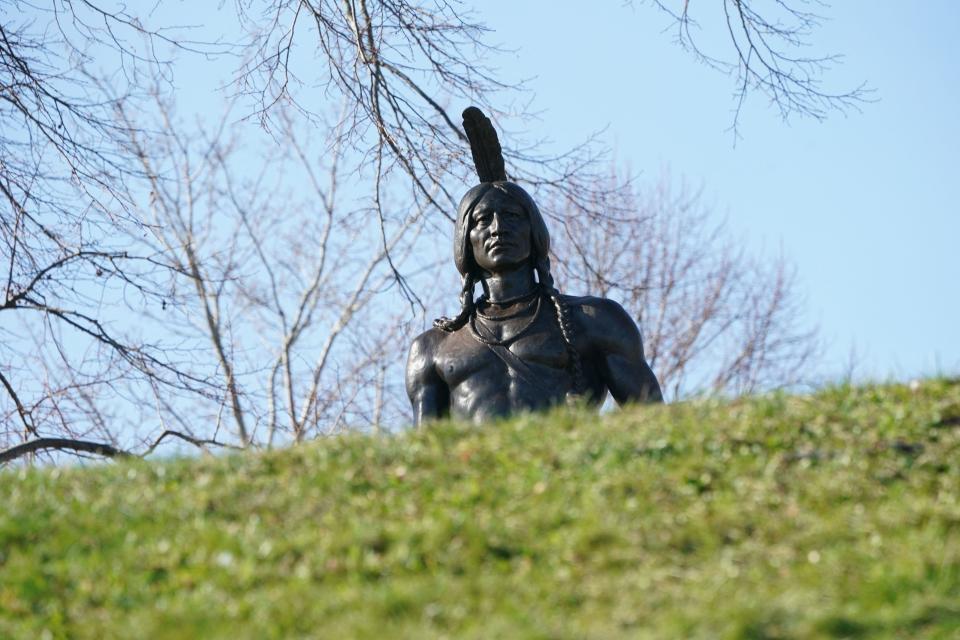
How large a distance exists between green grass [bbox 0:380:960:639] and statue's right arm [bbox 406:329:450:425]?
2.33m

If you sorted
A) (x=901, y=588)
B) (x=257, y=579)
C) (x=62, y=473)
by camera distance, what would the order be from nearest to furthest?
1. (x=901, y=588)
2. (x=257, y=579)
3. (x=62, y=473)

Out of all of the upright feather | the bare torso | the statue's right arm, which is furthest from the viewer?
the upright feather

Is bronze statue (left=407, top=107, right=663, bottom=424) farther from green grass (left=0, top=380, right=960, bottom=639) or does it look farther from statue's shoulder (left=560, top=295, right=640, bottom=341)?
green grass (left=0, top=380, right=960, bottom=639)

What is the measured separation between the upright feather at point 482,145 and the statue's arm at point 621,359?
6.01ft

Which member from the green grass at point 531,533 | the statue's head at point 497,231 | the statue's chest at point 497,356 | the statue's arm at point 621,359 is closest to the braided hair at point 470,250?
the statue's head at point 497,231

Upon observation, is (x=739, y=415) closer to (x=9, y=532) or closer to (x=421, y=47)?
Answer: (x=9, y=532)

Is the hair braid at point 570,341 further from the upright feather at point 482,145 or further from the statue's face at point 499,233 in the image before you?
the upright feather at point 482,145

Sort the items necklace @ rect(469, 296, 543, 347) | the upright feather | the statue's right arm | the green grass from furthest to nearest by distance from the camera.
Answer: the upright feather < the statue's right arm < necklace @ rect(469, 296, 543, 347) < the green grass

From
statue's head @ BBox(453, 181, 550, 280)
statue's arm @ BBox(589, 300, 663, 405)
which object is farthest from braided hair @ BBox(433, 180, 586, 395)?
statue's arm @ BBox(589, 300, 663, 405)

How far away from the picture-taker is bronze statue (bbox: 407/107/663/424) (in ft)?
34.7

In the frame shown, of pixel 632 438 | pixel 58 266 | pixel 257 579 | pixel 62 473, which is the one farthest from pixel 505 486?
pixel 58 266

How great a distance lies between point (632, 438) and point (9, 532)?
2990mm

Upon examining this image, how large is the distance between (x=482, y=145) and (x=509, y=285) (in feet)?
4.73

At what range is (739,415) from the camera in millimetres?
8211
